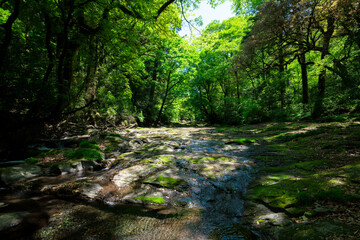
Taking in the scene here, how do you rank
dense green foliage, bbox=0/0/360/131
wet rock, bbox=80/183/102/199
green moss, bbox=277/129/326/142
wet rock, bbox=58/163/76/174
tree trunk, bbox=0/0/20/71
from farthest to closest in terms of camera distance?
green moss, bbox=277/129/326/142 → dense green foliage, bbox=0/0/360/131 → wet rock, bbox=58/163/76/174 → tree trunk, bbox=0/0/20/71 → wet rock, bbox=80/183/102/199

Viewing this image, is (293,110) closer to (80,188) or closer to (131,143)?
(131,143)

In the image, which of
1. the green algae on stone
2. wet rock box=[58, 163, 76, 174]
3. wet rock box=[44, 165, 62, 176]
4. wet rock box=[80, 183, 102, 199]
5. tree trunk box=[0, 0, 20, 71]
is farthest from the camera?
wet rock box=[58, 163, 76, 174]

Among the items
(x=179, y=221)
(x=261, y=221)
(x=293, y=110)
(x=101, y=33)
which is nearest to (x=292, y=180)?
(x=261, y=221)

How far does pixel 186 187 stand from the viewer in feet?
10.7

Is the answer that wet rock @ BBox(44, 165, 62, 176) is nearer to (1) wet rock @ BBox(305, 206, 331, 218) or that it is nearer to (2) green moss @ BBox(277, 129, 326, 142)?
(1) wet rock @ BBox(305, 206, 331, 218)

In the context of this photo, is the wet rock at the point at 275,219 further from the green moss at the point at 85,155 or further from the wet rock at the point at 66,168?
the green moss at the point at 85,155

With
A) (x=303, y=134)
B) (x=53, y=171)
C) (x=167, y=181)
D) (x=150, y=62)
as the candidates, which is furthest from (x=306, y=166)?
(x=150, y=62)

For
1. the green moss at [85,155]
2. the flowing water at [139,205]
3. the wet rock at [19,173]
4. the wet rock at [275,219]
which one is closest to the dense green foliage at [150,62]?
the green moss at [85,155]

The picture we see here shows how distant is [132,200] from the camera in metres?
2.82

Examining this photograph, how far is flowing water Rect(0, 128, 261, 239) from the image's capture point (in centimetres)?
192

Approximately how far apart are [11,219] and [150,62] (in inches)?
840

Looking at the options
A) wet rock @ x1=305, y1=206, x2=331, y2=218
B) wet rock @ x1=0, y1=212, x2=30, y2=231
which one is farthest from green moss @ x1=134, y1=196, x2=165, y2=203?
wet rock @ x1=305, y1=206, x2=331, y2=218

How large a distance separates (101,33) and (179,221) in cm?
772

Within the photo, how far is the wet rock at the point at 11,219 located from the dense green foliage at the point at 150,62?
4.60 meters
